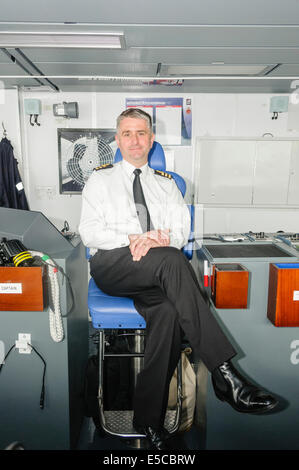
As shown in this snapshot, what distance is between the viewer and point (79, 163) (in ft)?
12.1

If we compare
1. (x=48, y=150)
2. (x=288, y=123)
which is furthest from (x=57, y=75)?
(x=288, y=123)

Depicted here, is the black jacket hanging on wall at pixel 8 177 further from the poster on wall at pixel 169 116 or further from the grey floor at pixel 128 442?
the grey floor at pixel 128 442

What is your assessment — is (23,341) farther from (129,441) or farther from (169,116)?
(169,116)

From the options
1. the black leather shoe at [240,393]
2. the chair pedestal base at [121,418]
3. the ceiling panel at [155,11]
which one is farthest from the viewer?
the chair pedestal base at [121,418]

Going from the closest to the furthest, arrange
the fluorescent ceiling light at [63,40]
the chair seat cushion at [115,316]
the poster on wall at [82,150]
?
the chair seat cushion at [115,316]
the fluorescent ceiling light at [63,40]
the poster on wall at [82,150]

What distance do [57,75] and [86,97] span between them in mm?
649

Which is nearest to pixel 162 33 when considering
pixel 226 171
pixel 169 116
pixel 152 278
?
pixel 152 278

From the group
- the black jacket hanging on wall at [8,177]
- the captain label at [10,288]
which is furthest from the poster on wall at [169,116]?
the captain label at [10,288]

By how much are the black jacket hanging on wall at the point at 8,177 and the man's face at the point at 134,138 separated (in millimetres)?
1868

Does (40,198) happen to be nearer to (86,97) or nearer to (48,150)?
(48,150)

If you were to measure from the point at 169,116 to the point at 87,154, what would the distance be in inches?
36.5

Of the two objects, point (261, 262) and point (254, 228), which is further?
point (254, 228)

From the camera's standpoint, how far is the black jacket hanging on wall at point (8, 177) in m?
3.57

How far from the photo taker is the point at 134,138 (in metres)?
2.11
